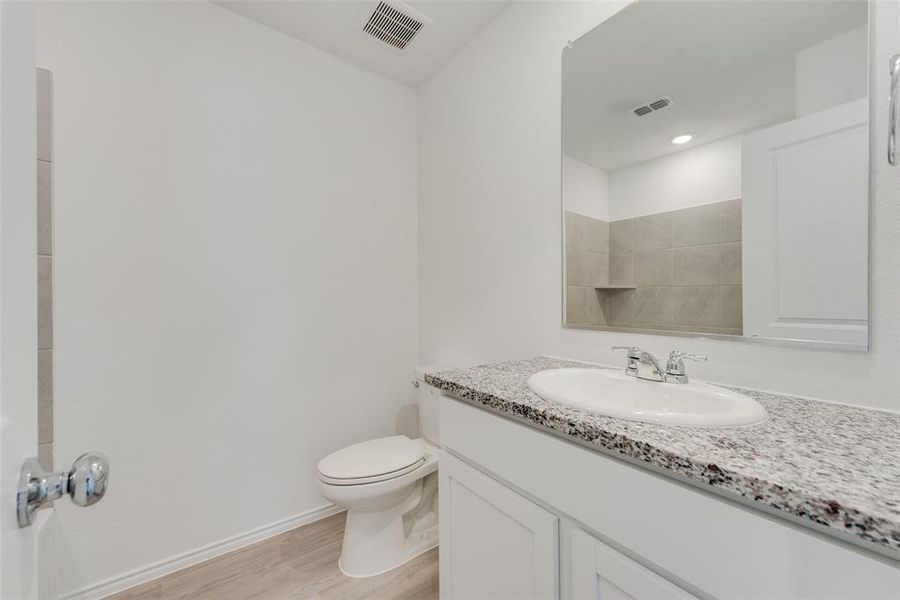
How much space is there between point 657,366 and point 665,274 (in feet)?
1.01

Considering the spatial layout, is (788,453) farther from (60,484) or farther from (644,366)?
(60,484)

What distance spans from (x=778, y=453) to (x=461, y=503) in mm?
754

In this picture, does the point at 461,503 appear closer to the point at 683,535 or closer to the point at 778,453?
the point at 683,535

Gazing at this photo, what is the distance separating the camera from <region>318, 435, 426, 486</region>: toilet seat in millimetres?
1381

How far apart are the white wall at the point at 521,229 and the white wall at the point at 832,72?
0.03m

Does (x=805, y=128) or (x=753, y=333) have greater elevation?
(x=805, y=128)

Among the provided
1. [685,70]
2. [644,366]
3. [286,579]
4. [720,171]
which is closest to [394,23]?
[685,70]

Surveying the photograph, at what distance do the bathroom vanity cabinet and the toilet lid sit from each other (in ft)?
1.30

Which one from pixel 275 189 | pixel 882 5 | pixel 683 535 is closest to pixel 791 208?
pixel 882 5

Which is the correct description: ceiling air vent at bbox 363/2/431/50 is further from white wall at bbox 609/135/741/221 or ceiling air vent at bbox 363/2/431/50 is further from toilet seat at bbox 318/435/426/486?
toilet seat at bbox 318/435/426/486

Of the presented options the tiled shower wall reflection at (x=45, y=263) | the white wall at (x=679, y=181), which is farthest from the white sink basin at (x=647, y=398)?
the tiled shower wall reflection at (x=45, y=263)

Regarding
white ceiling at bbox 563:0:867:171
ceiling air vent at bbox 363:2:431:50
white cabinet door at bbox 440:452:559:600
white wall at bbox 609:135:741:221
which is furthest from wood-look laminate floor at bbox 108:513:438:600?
ceiling air vent at bbox 363:2:431:50

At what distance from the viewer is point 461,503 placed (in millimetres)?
1040

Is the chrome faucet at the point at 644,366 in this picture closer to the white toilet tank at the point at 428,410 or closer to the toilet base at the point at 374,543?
the white toilet tank at the point at 428,410
